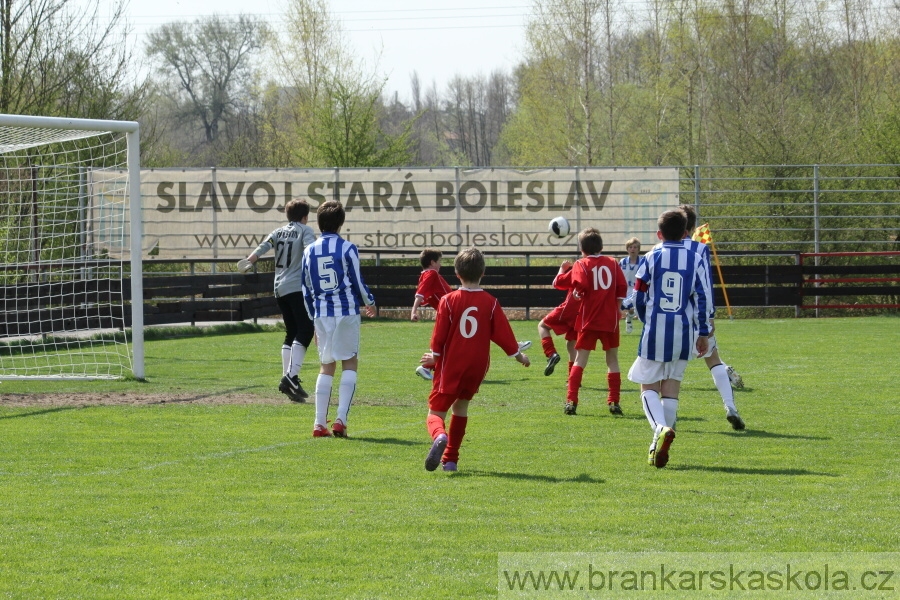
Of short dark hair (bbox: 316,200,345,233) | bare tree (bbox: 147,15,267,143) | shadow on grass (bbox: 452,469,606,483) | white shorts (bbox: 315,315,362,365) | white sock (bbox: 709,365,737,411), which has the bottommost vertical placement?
shadow on grass (bbox: 452,469,606,483)

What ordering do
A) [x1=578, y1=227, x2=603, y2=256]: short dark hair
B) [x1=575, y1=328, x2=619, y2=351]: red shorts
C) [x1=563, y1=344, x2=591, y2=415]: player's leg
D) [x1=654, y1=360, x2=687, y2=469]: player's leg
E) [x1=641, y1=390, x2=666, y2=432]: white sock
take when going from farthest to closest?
[x1=578, y1=227, x2=603, y2=256]: short dark hair, [x1=575, y1=328, x2=619, y2=351]: red shorts, [x1=563, y1=344, x2=591, y2=415]: player's leg, [x1=654, y1=360, x2=687, y2=469]: player's leg, [x1=641, y1=390, x2=666, y2=432]: white sock

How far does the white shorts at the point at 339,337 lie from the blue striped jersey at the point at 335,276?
52 millimetres

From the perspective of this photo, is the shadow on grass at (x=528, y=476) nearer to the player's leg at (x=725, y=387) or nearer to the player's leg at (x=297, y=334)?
the player's leg at (x=725, y=387)

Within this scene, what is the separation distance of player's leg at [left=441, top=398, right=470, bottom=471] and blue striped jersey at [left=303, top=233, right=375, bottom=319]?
1799 mm

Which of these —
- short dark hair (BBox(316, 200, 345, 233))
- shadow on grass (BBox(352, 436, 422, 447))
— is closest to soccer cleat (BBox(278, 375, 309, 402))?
shadow on grass (BBox(352, 436, 422, 447))

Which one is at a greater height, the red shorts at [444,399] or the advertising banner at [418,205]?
the advertising banner at [418,205]

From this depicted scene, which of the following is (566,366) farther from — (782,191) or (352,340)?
(782,191)

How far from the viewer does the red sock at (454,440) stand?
23.3ft

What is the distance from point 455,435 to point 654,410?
145 cm

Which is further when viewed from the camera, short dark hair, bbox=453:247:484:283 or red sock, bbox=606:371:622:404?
red sock, bbox=606:371:622:404

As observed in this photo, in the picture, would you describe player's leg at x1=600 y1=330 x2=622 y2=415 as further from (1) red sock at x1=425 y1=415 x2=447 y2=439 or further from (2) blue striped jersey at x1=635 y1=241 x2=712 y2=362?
(1) red sock at x1=425 y1=415 x2=447 y2=439

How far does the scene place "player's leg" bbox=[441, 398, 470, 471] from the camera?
708 cm

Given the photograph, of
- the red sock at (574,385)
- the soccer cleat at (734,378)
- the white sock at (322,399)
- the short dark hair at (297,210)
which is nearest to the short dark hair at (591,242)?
the red sock at (574,385)

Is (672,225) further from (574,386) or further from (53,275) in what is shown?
(53,275)
